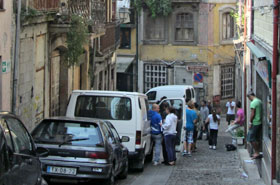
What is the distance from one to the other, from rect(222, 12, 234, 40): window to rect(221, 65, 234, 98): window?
2.01m

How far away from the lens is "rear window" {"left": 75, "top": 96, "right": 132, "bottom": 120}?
1492 cm

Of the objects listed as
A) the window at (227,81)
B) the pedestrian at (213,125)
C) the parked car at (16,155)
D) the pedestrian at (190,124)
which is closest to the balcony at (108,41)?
the pedestrian at (213,125)

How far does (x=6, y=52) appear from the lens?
1471 cm

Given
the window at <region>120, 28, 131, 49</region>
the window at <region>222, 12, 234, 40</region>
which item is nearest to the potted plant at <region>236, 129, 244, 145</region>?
the window at <region>222, 12, 234, 40</region>

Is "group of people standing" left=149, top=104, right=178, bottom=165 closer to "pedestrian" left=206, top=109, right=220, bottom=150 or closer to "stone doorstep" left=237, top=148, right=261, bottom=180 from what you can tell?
"stone doorstep" left=237, top=148, right=261, bottom=180

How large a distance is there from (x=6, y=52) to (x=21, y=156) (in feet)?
24.8

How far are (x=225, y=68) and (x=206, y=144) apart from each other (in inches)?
641

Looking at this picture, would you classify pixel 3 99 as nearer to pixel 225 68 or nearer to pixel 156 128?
pixel 156 128

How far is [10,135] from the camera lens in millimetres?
7359

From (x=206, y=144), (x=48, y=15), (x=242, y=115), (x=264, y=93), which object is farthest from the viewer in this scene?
(x=206, y=144)

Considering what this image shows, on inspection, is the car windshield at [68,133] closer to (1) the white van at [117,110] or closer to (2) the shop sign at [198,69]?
(1) the white van at [117,110]

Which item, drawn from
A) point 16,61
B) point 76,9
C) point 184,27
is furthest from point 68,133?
point 184,27

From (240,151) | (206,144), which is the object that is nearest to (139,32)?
(206,144)

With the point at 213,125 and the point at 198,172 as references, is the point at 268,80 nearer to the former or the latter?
the point at 198,172
